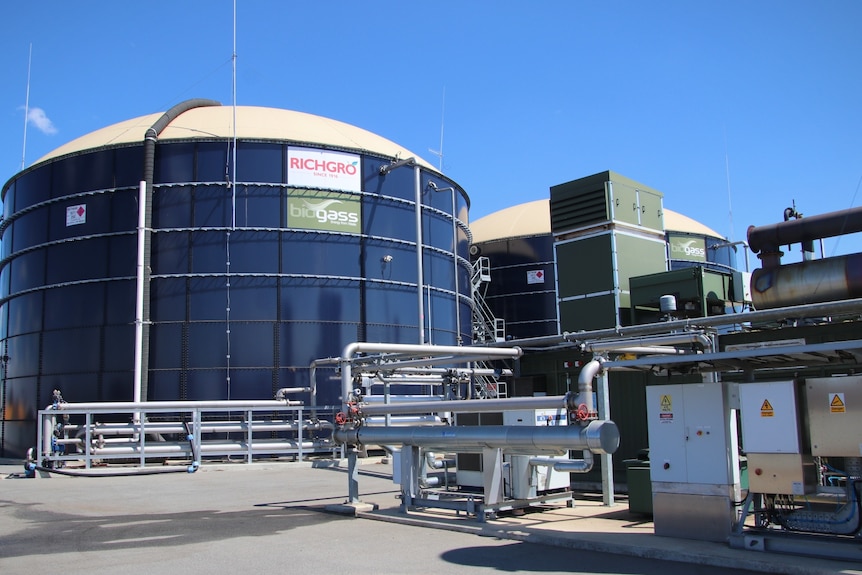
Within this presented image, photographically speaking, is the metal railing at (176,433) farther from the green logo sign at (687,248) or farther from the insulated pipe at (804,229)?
the green logo sign at (687,248)

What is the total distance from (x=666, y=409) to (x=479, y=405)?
2.83m

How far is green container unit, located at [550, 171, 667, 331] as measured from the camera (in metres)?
17.3

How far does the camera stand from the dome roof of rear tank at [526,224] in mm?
42219

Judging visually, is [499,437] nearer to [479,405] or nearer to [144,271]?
[479,405]

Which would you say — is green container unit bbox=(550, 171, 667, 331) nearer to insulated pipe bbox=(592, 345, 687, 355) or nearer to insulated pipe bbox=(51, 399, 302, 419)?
insulated pipe bbox=(592, 345, 687, 355)

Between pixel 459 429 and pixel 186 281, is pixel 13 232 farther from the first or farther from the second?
pixel 459 429

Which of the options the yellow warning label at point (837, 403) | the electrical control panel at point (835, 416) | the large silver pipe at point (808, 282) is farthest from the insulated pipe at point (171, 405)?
the yellow warning label at point (837, 403)

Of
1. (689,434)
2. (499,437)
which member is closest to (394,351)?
(499,437)

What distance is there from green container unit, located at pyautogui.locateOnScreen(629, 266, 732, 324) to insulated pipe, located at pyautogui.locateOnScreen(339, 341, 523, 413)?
2959mm

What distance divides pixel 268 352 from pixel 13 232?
39.4ft

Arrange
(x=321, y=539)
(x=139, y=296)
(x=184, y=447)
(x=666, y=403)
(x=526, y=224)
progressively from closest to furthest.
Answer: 1. (x=666, y=403)
2. (x=321, y=539)
3. (x=184, y=447)
4. (x=139, y=296)
5. (x=526, y=224)

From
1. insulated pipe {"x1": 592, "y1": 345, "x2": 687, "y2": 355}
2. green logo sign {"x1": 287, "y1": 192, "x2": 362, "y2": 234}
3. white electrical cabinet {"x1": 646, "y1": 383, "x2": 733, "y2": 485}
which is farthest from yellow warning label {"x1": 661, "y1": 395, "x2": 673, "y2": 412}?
green logo sign {"x1": 287, "y1": 192, "x2": 362, "y2": 234}

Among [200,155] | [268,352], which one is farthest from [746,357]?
[200,155]

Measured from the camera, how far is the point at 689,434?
10367mm
